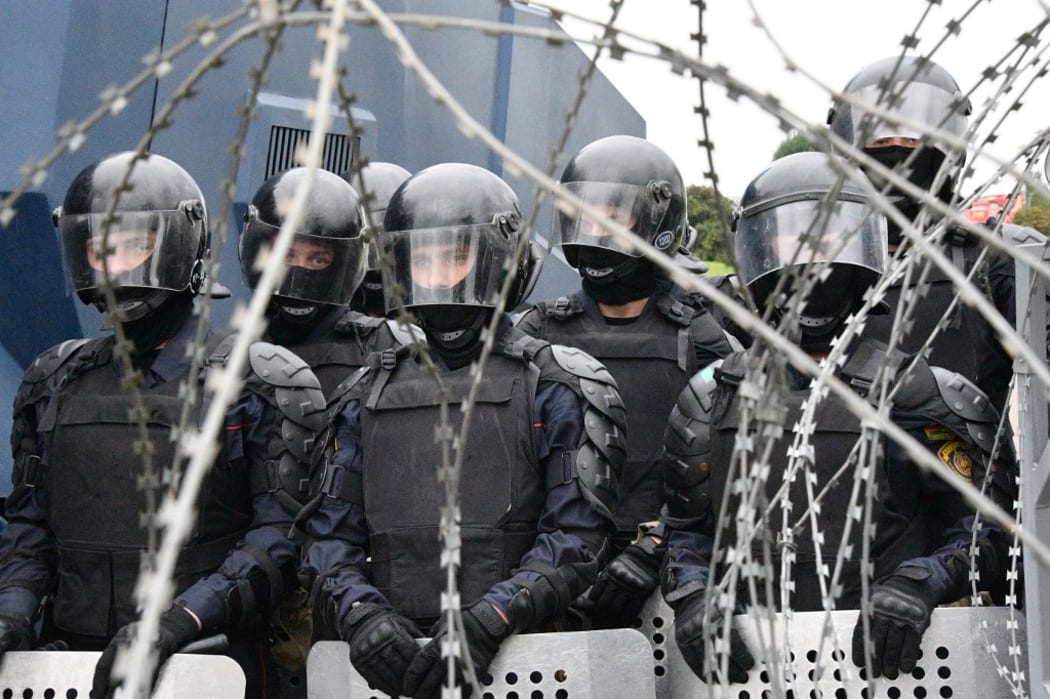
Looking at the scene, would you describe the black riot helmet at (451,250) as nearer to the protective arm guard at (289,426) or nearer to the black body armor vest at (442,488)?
the black body armor vest at (442,488)

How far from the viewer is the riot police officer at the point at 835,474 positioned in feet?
11.2

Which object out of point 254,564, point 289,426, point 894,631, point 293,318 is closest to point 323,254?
point 293,318

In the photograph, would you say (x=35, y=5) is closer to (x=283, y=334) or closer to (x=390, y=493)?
(x=283, y=334)

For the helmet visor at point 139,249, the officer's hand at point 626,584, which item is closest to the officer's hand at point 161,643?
the helmet visor at point 139,249

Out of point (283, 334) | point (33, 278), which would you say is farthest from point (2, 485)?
point (283, 334)

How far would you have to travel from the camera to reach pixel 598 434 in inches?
150

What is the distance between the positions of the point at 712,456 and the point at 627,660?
624 millimetres

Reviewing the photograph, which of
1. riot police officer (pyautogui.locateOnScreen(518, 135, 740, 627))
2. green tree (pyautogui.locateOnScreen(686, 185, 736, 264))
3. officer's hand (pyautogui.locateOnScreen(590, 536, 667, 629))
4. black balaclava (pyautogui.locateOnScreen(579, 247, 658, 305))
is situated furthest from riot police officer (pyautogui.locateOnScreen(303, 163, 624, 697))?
green tree (pyautogui.locateOnScreen(686, 185, 736, 264))

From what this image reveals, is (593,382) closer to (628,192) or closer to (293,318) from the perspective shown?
(628,192)

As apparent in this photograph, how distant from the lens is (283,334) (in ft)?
17.7

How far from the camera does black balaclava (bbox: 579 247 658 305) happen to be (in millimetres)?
5043

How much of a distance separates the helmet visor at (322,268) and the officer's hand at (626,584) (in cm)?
167

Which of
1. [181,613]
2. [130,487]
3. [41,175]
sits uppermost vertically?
[41,175]

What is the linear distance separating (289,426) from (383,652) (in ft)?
2.99
